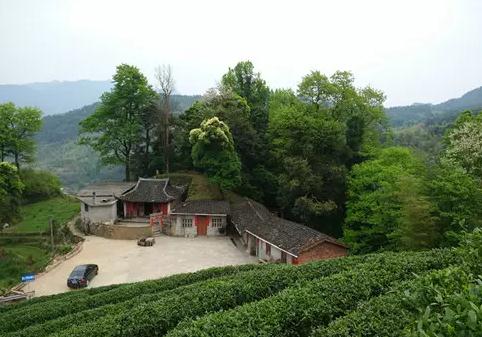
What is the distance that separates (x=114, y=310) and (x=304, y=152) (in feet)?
63.6

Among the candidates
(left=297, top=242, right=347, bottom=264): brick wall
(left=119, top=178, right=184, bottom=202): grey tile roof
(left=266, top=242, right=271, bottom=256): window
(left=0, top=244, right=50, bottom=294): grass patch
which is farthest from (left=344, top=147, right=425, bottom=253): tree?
(left=0, top=244, right=50, bottom=294): grass patch

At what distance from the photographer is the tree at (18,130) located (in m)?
38.7

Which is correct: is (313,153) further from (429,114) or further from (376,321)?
(429,114)

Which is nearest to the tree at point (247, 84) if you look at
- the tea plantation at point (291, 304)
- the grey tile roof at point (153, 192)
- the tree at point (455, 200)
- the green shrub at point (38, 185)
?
the grey tile roof at point (153, 192)

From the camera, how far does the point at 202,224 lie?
31891 mm

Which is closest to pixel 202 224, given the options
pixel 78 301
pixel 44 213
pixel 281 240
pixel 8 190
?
pixel 281 240

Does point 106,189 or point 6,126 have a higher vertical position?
point 6,126

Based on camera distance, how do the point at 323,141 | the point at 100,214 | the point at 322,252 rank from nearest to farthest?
the point at 322,252 → the point at 323,141 → the point at 100,214

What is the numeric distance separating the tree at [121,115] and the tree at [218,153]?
7982mm

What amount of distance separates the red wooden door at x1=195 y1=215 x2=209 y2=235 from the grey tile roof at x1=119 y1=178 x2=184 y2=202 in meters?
3.04

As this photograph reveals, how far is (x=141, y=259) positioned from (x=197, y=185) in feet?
36.0

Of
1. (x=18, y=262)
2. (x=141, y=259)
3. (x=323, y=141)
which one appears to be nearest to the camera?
(x=18, y=262)

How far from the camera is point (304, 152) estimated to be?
99.3 feet

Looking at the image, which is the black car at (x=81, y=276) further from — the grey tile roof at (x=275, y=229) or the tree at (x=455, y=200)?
the tree at (x=455, y=200)
